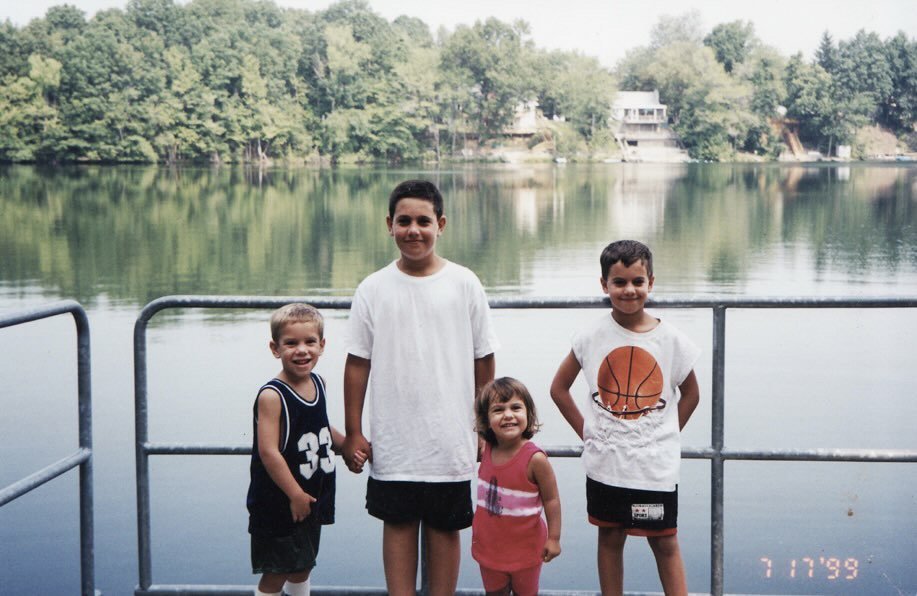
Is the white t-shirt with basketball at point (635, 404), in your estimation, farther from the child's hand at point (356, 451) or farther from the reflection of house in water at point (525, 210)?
the reflection of house in water at point (525, 210)

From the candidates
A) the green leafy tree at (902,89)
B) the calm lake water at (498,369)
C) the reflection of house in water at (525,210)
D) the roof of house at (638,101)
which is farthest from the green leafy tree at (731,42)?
the calm lake water at (498,369)

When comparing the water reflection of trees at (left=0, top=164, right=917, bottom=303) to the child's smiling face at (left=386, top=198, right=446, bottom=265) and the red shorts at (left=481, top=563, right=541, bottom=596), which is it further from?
the red shorts at (left=481, top=563, right=541, bottom=596)

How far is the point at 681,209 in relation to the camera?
48.2 meters

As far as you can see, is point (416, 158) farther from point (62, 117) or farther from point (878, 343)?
point (878, 343)

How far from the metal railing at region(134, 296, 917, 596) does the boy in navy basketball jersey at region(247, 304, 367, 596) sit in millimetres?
221

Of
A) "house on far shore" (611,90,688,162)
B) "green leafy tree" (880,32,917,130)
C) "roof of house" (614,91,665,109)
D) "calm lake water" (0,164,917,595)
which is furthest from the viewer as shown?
"roof of house" (614,91,665,109)

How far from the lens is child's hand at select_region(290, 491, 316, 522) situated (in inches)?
110

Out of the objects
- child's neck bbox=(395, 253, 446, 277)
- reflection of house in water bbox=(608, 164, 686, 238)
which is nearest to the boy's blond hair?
child's neck bbox=(395, 253, 446, 277)

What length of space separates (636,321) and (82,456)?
5.17 ft

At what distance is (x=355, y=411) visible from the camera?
2803 mm

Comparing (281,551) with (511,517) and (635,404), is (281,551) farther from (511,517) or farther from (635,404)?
(635,404)

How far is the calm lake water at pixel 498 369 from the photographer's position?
6543 millimetres

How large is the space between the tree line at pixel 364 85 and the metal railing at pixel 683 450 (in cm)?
6757

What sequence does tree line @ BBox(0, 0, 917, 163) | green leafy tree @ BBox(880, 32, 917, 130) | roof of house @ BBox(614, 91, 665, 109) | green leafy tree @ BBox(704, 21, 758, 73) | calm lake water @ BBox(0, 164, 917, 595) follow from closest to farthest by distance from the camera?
1. calm lake water @ BBox(0, 164, 917, 595)
2. tree line @ BBox(0, 0, 917, 163)
3. green leafy tree @ BBox(880, 32, 917, 130)
4. roof of house @ BBox(614, 91, 665, 109)
5. green leafy tree @ BBox(704, 21, 758, 73)
